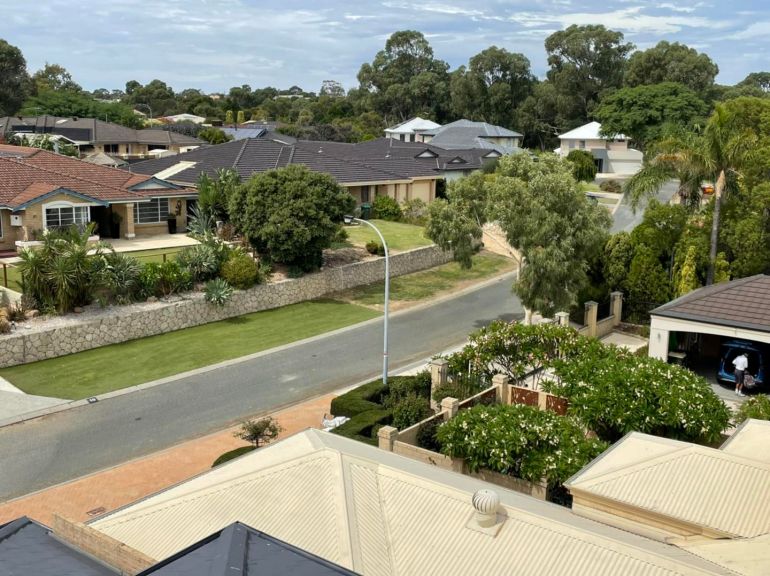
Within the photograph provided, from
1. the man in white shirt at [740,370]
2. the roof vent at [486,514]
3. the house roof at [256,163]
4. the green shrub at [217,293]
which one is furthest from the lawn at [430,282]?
the roof vent at [486,514]

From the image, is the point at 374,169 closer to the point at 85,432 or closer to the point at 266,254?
the point at 266,254

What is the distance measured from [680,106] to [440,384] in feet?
226

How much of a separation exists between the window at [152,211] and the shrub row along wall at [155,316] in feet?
41.9

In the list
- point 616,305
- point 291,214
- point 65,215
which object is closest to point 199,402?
point 291,214

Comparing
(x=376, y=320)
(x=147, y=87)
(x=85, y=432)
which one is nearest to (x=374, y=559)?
(x=85, y=432)

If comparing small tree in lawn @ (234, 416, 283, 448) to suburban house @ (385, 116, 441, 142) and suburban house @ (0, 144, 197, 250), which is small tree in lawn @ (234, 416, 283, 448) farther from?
suburban house @ (385, 116, 441, 142)

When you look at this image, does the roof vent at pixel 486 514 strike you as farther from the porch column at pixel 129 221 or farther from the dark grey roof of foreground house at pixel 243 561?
the porch column at pixel 129 221

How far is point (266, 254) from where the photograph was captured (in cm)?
3891

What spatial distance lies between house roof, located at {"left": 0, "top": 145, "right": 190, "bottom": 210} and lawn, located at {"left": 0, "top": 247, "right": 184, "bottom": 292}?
4230 mm

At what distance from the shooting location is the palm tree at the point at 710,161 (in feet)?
102

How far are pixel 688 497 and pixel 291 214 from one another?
87.1ft

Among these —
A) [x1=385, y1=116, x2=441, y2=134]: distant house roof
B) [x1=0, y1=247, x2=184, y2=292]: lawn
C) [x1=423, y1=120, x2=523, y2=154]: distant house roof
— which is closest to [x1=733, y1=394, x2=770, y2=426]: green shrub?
[x1=0, y1=247, x2=184, y2=292]: lawn

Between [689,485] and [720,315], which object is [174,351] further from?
[689,485]

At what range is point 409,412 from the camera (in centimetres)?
2275
